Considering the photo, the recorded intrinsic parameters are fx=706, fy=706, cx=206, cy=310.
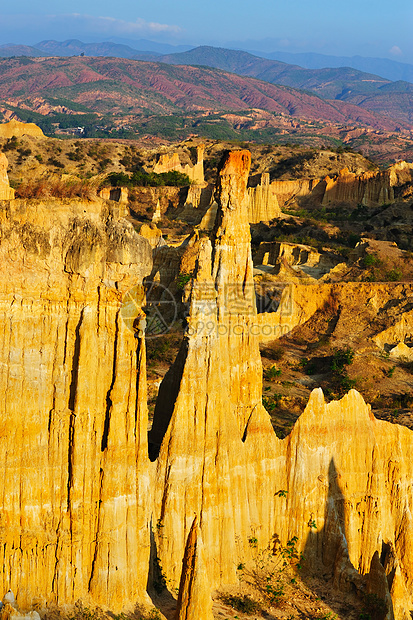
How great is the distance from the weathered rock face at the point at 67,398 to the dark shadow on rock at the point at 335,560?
5.01 meters

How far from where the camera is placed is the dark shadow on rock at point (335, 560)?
47.7ft

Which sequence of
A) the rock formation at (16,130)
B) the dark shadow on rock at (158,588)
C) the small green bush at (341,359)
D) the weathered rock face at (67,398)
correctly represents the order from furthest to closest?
the rock formation at (16,130) < the small green bush at (341,359) < the dark shadow on rock at (158,588) < the weathered rock face at (67,398)

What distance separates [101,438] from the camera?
37.1ft

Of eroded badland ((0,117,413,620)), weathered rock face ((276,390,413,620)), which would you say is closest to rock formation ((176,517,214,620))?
eroded badland ((0,117,413,620))

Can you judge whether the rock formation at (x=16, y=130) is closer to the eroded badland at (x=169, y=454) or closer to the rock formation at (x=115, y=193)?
the rock formation at (x=115, y=193)

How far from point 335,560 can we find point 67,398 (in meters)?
7.39

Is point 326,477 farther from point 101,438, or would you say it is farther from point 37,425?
point 37,425

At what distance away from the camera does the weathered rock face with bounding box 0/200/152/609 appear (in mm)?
10656

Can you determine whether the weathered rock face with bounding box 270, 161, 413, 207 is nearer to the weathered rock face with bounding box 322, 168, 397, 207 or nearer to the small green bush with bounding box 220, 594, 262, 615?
the weathered rock face with bounding box 322, 168, 397, 207

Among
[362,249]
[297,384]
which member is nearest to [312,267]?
[362,249]

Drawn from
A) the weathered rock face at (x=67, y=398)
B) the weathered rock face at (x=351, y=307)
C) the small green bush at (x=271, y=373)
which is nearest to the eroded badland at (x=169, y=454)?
the weathered rock face at (x=67, y=398)

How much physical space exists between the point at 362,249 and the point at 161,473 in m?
33.3
